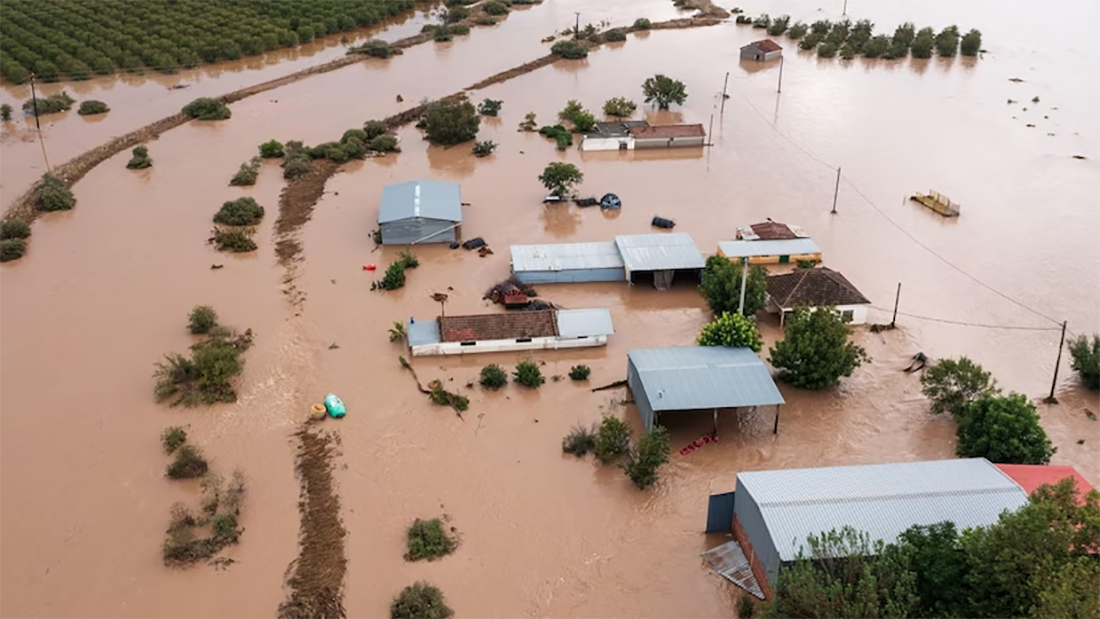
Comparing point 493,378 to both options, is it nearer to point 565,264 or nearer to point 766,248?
point 565,264

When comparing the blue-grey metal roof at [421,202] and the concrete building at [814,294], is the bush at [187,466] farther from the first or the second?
the concrete building at [814,294]

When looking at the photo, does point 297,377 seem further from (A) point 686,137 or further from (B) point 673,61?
(B) point 673,61

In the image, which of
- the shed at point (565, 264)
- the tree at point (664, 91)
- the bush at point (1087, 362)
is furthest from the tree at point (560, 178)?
the bush at point (1087, 362)

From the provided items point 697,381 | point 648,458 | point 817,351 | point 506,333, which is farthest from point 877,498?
point 506,333

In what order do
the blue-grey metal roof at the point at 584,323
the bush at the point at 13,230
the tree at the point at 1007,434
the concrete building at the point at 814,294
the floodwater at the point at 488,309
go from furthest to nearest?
the bush at the point at 13,230 → the concrete building at the point at 814,294 → the blue-grey metal roof at the point at 584,323 → the tree at the point at 1007,434 → the floodwater at the point at 488,309

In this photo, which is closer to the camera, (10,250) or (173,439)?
(173,439)
